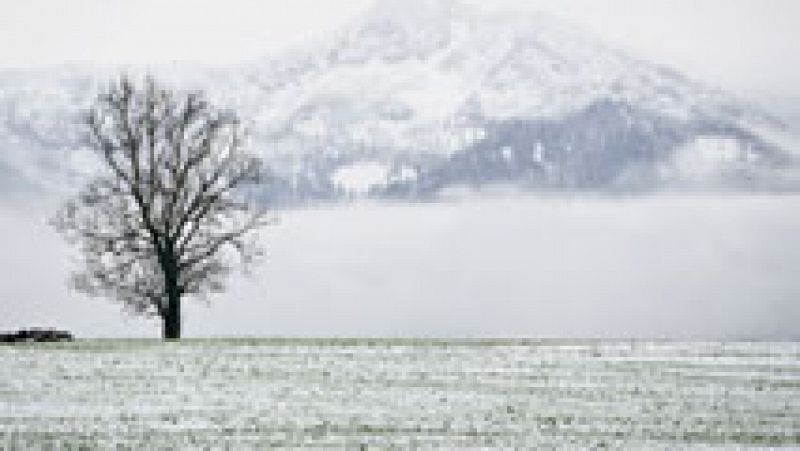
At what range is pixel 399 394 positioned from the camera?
179 feet

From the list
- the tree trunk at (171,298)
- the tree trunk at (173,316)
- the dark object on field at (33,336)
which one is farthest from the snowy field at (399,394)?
the tree trunk at (173,316)

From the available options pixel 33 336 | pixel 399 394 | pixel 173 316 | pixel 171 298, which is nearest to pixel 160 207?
pixel 171 298

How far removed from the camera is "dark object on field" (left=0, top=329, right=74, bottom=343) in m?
82.1

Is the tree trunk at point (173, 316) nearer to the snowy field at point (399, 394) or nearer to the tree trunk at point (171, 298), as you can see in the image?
the tree trunk at point (171, 298)

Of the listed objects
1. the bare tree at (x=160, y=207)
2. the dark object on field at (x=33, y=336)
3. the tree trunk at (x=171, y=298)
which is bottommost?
the dark object on field at (x=33, y=336)

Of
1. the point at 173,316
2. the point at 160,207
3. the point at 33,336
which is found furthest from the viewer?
the point at 173,316

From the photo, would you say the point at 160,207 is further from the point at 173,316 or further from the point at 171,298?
the point at 173,316

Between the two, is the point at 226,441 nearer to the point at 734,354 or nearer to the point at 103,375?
the point at 103,375

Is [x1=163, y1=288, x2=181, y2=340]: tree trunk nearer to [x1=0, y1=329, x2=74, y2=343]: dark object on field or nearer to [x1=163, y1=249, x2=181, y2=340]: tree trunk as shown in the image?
[x1=163, y1=249, x2=181, y2=340]: tree trunk

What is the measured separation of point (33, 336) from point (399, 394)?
33.4 metres

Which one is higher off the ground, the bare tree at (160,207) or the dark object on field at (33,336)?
the bare tree at (160,207)

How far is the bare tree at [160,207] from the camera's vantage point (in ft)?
274

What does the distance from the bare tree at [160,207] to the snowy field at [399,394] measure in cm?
1051

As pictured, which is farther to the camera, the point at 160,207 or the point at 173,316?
the point at 173,316
